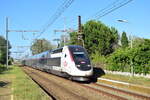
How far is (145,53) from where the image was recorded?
2355 cm

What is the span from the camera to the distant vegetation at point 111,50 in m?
23.9

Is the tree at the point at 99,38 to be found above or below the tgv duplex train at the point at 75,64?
above

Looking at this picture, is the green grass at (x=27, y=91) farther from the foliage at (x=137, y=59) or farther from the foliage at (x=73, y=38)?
the foliage at (x=73, y=38)

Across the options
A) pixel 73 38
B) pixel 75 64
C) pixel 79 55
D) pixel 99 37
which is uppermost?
pixel 73 38

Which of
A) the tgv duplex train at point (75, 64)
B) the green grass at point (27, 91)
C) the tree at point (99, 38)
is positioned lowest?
the green grass at point (27, 91)

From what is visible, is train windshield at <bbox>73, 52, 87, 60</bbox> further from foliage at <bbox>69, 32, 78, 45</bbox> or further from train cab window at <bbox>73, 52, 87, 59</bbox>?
foliage at <bbox>69, 32, 78, 45</bbox>

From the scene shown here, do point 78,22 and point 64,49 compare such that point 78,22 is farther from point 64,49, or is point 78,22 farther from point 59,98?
point 59,98

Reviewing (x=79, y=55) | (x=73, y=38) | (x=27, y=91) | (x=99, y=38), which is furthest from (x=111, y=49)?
(x=27, y=91)

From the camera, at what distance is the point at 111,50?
55.1 meters

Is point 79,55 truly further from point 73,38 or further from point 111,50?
point 73,38

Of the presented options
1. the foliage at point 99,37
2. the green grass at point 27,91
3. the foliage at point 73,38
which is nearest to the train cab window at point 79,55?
the green grass at point 27,91

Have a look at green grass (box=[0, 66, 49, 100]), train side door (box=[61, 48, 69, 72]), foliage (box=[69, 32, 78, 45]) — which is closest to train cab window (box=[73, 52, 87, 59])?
train side door (box=[61, 48, 69, 72])

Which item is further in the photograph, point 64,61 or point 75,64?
point 64,61

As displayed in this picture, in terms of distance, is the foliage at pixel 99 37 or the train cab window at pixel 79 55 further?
the foliage at pixel 99 37
